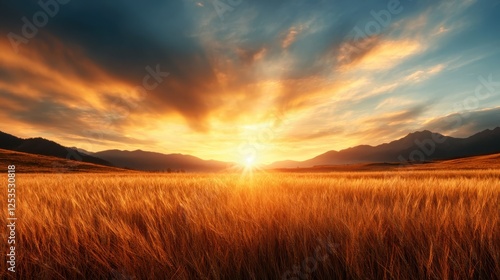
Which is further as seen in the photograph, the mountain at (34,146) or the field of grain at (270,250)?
the mountain at (34,146)

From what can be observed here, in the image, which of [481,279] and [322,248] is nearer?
[481,279]

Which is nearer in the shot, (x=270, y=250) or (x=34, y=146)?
(x=270, y=250)

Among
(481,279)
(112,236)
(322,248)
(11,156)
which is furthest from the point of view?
(11,156)

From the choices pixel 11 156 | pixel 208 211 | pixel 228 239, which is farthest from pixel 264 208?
pixel 11 156

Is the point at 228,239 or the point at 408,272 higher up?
the point at 228,239

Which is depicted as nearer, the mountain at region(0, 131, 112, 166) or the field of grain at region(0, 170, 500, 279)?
the field of grain at region(0, 170, 500, 279)

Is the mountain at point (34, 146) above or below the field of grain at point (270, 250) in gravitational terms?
above

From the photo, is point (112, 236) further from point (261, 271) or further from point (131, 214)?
point (261, 271)

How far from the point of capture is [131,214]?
221 centimetres

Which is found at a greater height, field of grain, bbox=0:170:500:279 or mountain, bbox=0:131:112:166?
mountain, bbox=0:131:112:166

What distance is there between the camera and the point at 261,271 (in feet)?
4.26

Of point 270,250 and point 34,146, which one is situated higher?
point 34,146

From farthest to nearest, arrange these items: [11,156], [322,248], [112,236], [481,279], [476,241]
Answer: [11,156] < [112,236] < [476,241] < [322,248] < [481,279]

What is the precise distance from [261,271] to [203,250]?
0.36m
